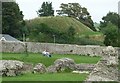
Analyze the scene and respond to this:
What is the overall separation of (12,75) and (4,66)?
1.36ft

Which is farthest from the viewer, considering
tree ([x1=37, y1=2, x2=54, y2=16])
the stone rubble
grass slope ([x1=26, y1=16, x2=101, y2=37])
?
tree ([x1=37, y1=2, x2=54, y2=16])

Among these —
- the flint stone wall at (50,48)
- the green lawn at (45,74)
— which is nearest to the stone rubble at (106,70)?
the green lawn at (45,74)

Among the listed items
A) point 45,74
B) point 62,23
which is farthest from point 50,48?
point 62,23

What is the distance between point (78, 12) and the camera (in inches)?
4048

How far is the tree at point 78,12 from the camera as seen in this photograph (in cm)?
10062

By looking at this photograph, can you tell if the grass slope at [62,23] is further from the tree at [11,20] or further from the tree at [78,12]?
the tree at [11,20]

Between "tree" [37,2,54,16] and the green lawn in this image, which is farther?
"tree" [37,2,54,16]

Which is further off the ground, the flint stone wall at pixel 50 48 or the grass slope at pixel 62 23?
the grass slope at pixel 62 23

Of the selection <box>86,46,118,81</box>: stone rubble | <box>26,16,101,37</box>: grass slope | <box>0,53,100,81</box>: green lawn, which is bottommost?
<box>0,53,100,81</box>: green lawn

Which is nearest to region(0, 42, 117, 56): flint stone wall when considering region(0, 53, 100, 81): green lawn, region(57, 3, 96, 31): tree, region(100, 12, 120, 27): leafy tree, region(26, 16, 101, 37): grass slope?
region(0, 53, 100, 81): green lawn

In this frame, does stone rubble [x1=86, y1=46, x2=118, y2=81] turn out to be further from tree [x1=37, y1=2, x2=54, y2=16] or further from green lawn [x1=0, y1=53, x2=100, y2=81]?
tree [x1=37, y1=2, x2=54, y2=16]

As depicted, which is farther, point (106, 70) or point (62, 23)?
point (62, 23)

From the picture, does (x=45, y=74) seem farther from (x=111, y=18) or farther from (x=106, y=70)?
(x=111, y=18)

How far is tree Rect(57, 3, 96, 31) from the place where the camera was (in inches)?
3962
